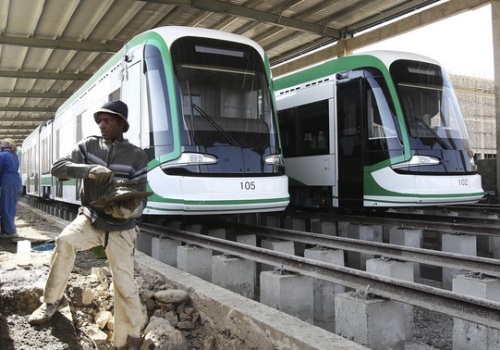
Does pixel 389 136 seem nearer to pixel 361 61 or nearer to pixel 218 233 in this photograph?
pixel 361 61

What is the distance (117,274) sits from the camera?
353 cm

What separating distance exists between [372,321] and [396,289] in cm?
37

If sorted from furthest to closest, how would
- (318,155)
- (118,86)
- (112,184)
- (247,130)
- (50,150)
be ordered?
(50,150), (318,155), (118,86), (247,130), (112,184)

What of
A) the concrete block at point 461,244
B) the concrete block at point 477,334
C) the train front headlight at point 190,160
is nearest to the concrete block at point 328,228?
the concrete block at point 461,244

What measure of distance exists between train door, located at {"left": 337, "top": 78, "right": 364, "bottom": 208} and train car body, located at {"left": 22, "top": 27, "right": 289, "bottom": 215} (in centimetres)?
172

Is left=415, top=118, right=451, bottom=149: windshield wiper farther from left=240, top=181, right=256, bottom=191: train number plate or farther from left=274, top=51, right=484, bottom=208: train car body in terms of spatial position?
left=240, top=181, right=256, bottom=191: train number plate

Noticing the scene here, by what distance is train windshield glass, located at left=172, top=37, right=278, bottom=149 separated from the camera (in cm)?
688

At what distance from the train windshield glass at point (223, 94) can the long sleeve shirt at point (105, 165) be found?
306 centimetres

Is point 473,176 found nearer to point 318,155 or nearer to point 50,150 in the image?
point 318,155

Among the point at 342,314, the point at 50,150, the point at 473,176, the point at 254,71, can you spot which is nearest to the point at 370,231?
the point at 473,176

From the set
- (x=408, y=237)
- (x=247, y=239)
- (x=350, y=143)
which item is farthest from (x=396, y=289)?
(x=350, y=143)

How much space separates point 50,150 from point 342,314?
13563mm

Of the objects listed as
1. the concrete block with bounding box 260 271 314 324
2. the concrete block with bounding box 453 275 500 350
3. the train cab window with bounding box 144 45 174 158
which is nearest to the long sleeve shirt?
the concrete block with bounding box 260 271 314 324

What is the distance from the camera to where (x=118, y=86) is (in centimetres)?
804
